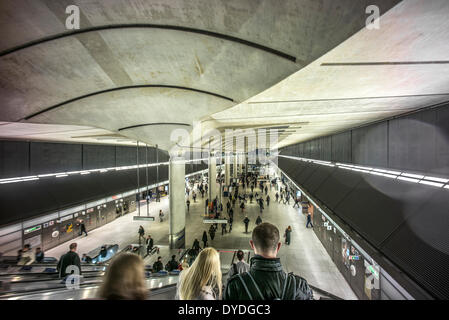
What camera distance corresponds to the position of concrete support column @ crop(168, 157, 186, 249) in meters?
11.0

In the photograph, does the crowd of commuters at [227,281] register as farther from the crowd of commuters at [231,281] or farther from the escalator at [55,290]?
the escalator at [55,290]

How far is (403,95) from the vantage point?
391 cm

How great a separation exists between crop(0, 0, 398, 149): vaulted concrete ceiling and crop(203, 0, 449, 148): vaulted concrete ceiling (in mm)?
245

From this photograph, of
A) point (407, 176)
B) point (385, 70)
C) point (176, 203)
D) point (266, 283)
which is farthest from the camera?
point (176, 203)

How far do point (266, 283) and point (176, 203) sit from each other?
33.9 feet

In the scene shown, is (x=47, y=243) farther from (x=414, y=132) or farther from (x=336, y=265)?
(x=414, y=132)

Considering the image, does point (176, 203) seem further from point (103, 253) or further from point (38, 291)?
point (38, 291)

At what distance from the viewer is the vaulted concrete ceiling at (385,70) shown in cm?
174

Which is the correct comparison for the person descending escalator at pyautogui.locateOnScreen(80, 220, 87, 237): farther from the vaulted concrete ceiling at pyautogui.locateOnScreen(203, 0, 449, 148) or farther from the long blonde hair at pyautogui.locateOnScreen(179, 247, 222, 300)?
the long blonde hair at pyautogui.locateOnScreen(179, 247, 222, 300)

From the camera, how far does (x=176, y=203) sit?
37.2 feet

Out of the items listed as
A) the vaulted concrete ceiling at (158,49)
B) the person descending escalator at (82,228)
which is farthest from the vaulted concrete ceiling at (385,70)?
the person descending escalator at (82,228)

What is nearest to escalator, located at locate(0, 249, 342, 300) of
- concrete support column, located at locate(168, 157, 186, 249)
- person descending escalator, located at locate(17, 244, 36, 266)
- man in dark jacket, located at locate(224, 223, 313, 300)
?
man in dark jacket, located at locate(224, 223, 313, 300)

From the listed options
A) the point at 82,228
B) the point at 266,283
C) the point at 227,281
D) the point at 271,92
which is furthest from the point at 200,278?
the point at 82,228

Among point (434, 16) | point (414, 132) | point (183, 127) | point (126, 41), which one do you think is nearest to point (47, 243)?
point (183, 127)
